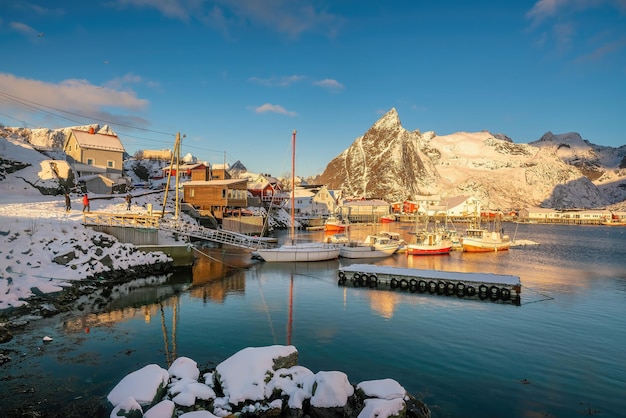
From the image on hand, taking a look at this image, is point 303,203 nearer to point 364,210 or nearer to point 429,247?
point 364,210

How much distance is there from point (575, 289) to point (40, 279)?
147 feet

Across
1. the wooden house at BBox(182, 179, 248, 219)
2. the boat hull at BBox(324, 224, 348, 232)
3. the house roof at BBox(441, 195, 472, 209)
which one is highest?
the house roof at BBox(441, 195, 472, 209)

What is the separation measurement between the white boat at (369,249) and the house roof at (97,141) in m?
47.4

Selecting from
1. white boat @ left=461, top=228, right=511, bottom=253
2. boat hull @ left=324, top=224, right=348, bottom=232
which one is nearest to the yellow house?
boat hull @ left=324, top=224, right=348, bottom=232

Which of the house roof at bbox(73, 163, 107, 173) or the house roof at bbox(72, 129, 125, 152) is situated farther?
the house roof at bbox(72, 129, 125, 152)

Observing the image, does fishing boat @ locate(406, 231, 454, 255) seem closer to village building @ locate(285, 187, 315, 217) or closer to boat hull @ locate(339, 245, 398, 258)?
boat hull @ locate(339, 245, 398, 258)

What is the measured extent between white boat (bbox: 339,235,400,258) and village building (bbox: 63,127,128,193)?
129 feet

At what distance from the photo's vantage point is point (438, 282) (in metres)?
33.0

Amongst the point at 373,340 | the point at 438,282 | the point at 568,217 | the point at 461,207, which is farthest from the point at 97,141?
the point at 568,217

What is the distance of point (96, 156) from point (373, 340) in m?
65.4

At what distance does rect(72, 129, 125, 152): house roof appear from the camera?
66188mm

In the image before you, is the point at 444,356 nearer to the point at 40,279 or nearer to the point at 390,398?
the point at 390,398

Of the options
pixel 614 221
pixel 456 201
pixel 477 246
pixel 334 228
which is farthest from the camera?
pixel 456 201

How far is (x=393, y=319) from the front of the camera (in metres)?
24.3
